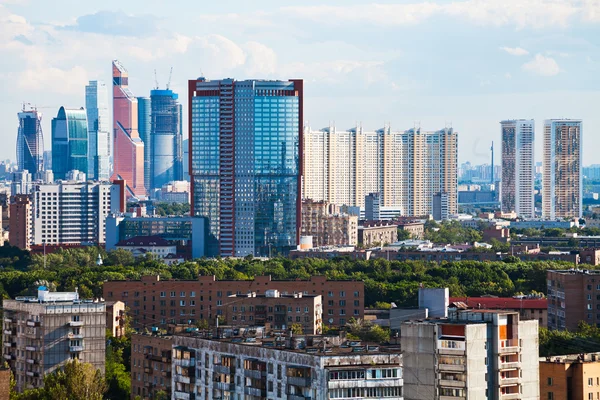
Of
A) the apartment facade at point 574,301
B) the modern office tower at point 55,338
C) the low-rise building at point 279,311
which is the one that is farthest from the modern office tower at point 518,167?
the modern office tower at point 55,338

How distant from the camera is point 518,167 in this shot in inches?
7151

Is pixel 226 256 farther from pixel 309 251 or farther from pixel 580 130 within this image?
pixel 580 130

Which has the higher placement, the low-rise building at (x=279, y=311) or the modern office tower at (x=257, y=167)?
the modern office tower at (x=257, y=167)

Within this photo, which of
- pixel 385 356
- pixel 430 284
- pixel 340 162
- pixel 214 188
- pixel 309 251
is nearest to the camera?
pixel 385 356

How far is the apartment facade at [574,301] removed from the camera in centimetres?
5300

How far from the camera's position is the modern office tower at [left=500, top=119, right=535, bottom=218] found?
591 ft

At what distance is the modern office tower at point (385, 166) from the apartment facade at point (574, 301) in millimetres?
101297

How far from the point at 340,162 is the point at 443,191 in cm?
1166

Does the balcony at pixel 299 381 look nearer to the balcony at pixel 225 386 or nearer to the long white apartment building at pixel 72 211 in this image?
the balcony at pixel 225 386

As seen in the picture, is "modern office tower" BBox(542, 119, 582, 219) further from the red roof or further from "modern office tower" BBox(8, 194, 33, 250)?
the red roof

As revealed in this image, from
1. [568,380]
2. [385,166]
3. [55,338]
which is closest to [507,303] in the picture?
[55,338]

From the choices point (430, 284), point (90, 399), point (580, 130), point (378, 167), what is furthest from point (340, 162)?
point (90, 399)

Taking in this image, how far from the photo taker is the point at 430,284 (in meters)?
67.2

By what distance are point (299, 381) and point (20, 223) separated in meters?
87.0
